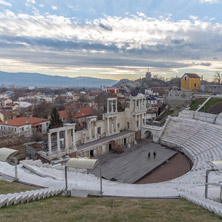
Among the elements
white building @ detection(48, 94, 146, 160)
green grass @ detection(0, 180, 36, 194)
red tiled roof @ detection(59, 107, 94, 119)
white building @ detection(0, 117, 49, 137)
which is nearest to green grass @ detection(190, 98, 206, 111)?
white building @ detection(48, 94, 146, 160)

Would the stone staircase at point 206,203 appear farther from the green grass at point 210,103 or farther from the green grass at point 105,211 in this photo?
the green grass at point 210,103

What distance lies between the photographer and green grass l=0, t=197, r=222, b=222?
23.8 ft

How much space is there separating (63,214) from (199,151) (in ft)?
66.2

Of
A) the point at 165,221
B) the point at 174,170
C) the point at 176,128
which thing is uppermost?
the point at 165,221

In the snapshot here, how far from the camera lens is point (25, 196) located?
9117 mm

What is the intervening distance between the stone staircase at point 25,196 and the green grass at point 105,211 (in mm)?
297

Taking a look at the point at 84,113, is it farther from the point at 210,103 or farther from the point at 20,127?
the point at 210,103

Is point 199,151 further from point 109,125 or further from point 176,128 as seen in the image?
point 109,125

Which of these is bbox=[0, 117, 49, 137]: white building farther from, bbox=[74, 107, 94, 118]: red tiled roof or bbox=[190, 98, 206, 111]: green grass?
bbox=[190, 98, 206, 111]: green grass

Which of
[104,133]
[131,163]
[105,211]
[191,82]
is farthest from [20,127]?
[191,82]

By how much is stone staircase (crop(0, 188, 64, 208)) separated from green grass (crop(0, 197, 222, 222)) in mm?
297

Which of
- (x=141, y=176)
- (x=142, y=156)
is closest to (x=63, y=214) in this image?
(x=141, y=176)

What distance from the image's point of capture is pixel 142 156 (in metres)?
25.6

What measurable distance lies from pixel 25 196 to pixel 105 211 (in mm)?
3874
